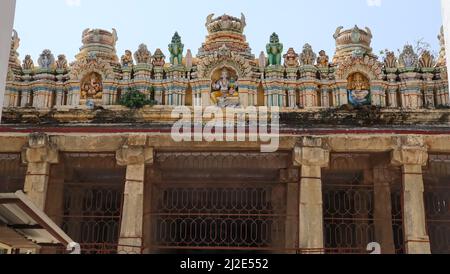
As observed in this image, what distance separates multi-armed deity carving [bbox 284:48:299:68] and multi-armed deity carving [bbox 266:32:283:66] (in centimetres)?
14

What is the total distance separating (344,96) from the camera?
11891 mm

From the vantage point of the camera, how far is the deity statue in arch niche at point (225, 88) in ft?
39.3

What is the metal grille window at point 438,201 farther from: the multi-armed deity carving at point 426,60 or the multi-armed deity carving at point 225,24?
the multi-armed deity carving at point 225,24

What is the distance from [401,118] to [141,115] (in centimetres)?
482

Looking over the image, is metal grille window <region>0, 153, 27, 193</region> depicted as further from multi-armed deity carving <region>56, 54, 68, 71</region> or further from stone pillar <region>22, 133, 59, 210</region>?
multi-armed deity carving <region>56, 54, 68, 71</region>

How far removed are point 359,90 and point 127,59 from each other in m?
4.66

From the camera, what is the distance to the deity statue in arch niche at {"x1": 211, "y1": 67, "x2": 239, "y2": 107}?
1198 cm

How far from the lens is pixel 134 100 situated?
11.8 m

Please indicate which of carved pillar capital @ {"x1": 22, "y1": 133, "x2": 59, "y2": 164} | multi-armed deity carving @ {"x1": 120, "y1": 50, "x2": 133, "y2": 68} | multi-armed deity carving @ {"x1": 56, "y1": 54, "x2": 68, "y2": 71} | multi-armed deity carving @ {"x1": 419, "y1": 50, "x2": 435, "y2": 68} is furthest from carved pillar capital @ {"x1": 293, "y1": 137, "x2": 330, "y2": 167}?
multi-armed deity carving @ {"x1": 56, "y1": 54, "x2": 68, "y2": 71}

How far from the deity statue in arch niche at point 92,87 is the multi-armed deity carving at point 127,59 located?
57 cm

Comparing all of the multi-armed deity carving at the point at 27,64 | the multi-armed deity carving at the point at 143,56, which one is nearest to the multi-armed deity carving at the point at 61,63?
the multi-armed deity carving at the point at 27,64

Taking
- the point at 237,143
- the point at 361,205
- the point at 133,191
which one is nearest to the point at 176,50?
the point at 237,143

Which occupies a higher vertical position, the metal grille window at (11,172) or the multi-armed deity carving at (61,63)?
the multi-armed deity carving at (61,63)
